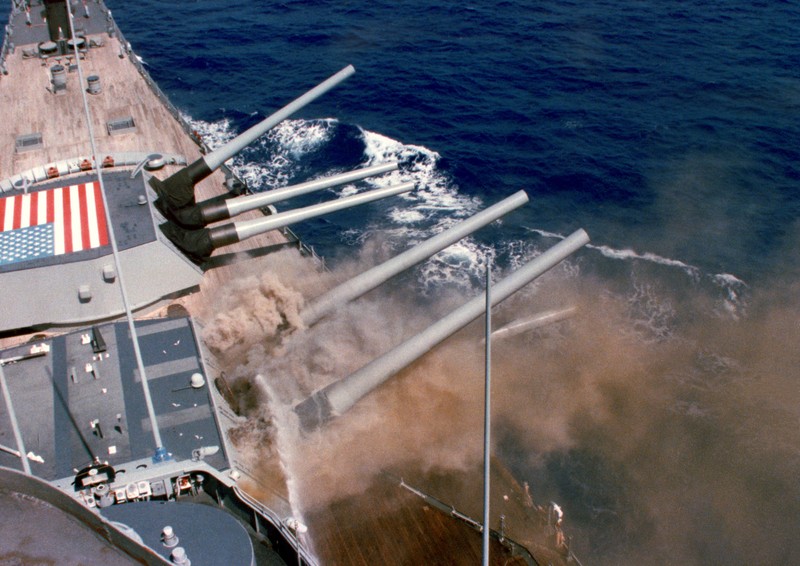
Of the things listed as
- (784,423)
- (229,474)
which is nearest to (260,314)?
(229,474)

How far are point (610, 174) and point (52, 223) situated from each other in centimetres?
2617

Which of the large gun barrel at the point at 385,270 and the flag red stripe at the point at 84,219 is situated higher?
the flag red stripe at the point at 84,219

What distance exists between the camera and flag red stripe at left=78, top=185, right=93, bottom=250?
20109 millimetres

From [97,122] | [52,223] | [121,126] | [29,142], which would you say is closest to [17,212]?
[52,223]

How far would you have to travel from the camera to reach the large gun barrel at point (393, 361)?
54.0 ft

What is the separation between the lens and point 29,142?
2927cm

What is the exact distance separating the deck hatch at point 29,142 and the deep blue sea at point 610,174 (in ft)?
32.6

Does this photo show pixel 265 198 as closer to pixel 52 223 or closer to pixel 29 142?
pixel 52 223

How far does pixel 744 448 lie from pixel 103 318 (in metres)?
20.2

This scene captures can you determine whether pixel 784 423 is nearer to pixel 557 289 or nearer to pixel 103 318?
pixel 557 289

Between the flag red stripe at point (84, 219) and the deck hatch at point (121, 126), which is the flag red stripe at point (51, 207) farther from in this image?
the deck hatch at point (121, 126)

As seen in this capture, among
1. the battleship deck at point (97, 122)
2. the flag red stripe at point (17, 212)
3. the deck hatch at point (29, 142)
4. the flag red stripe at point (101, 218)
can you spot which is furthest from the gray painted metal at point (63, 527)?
the deck hatch at point (29, 142)

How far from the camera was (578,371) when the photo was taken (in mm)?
24562

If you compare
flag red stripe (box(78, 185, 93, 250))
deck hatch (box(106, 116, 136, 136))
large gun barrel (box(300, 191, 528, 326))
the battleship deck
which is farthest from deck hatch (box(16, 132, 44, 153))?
large gun barrel (box(300, 191, 528, 326))
